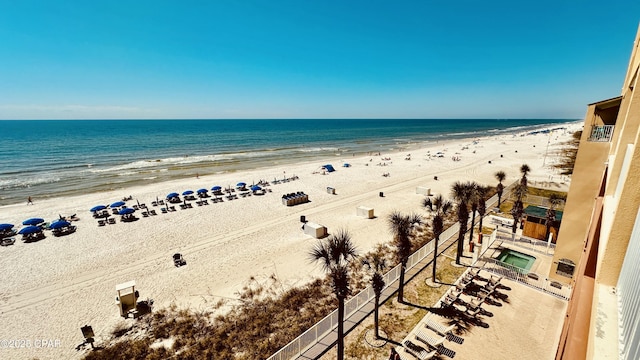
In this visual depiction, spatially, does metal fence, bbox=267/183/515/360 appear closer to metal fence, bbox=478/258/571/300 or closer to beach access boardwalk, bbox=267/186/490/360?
beach access boardwalk, bbox=267/186/490/360

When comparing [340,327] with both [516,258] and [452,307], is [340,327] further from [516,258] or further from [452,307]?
[516,258]

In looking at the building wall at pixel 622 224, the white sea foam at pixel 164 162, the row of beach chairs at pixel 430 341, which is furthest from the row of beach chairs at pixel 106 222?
the building wall at pixel 622 224

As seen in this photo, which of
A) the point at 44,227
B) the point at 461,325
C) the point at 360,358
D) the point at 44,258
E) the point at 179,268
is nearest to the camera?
the point at 360,358

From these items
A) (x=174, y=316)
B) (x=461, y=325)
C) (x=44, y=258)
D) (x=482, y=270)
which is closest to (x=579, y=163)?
(x=482, y=270)

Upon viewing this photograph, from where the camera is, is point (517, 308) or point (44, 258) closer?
point (517, 308)

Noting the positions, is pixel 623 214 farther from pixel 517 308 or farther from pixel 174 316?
pixel 174 316

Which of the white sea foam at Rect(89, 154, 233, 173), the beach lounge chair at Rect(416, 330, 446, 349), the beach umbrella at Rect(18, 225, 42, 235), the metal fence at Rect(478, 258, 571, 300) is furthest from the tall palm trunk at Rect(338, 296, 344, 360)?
the white sea foam at Rect(89, 154, 233, 173)

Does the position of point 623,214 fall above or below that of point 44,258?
above

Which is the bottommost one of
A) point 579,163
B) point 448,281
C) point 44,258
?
point 44,258

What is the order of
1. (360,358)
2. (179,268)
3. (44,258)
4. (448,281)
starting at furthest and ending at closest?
(44,258) → (179,268) → (448,281) → (360,358)
